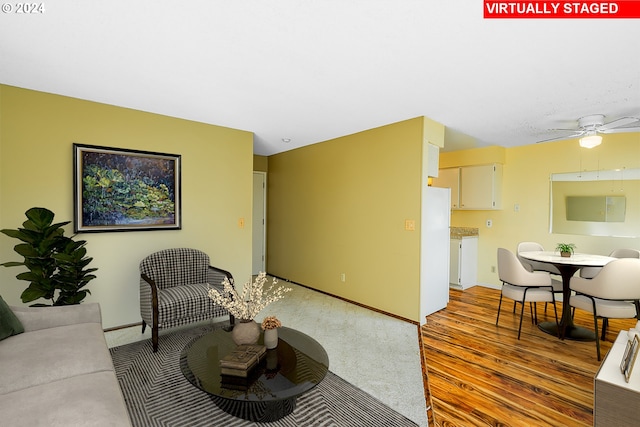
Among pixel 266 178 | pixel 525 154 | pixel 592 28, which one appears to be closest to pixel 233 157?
pixel 266 178

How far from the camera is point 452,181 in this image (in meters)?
5.68

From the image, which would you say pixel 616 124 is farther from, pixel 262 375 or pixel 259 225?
pixel 259 225

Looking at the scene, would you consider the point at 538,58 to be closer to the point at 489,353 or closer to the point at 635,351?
the point at 635,351

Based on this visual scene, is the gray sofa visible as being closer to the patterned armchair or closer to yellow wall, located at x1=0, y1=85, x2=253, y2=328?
the patterned armchair

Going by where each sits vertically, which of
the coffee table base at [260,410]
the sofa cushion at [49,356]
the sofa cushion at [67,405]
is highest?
the sofa cushion at [49,356]

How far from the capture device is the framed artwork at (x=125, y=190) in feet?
10.2

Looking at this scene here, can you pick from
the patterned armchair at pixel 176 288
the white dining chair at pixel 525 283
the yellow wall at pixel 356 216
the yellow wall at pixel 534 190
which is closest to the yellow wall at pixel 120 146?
the patterned armchair at pixel 176 288

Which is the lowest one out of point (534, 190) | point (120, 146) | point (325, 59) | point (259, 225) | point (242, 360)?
point (242, 360)

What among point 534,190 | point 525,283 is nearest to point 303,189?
point 525,283

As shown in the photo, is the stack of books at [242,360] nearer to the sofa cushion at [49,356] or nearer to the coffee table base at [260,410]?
the coffee table base at [260,410]

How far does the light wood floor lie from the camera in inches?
79.8

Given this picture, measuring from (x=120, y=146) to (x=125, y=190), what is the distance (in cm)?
48

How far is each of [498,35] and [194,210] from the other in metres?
3.52

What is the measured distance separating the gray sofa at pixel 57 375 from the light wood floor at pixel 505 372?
6.34ft
